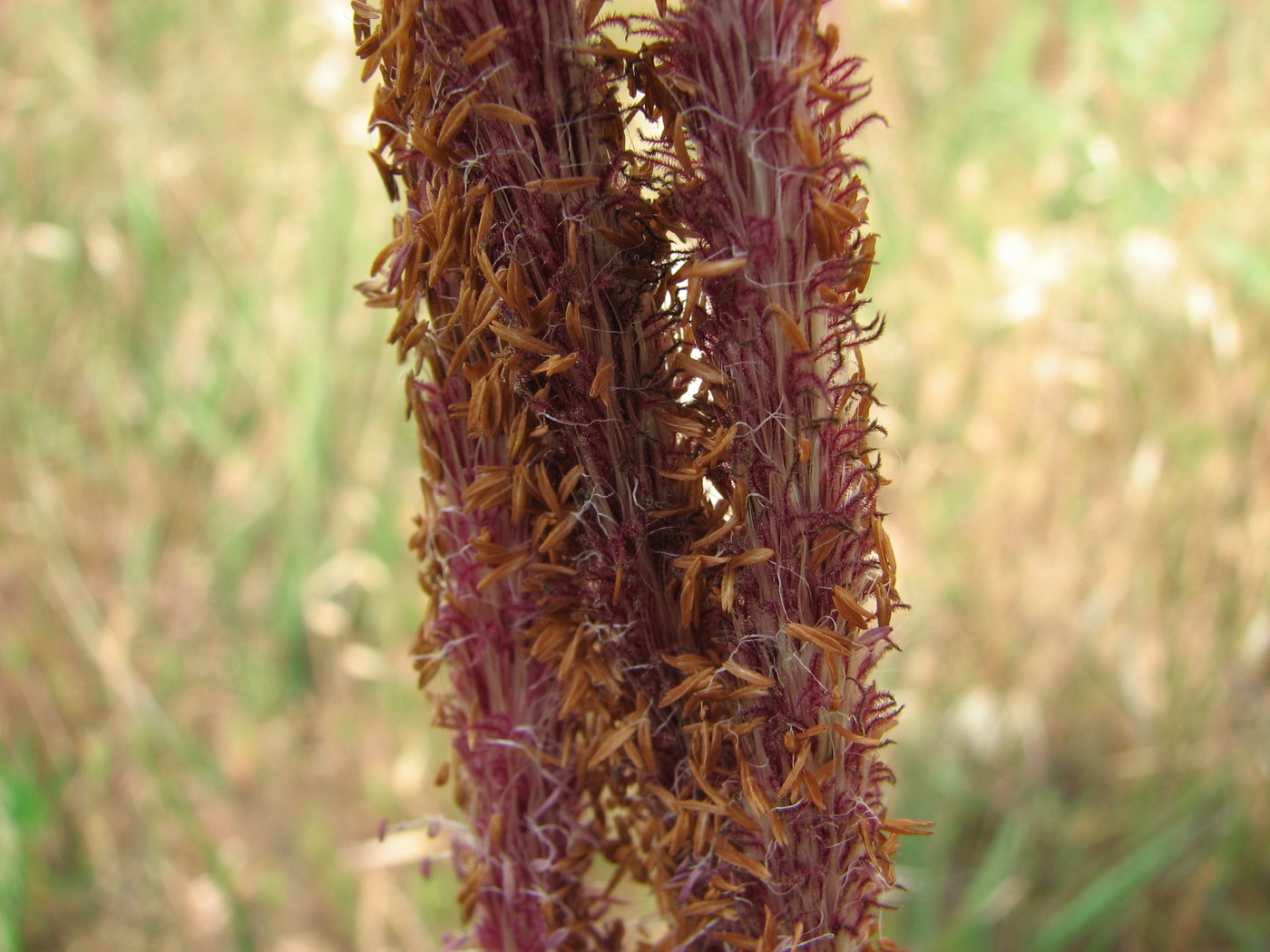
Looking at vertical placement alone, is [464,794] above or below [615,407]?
below

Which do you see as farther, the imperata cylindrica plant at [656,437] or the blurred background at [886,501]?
the blurred background at [886,501]

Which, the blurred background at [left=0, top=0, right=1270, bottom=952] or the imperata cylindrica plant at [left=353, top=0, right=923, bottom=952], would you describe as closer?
the imperata cylindrica plant at [left=353, top=0, right=923, bottom=952]

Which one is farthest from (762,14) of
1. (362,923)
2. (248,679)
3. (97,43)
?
(97,43)

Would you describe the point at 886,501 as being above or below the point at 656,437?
below

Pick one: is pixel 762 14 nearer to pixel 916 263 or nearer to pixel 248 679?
pixel 916 263
